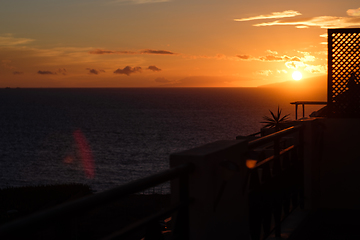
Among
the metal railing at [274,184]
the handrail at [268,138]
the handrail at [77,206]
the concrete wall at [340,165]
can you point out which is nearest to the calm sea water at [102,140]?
the concrete wall at [340,165]

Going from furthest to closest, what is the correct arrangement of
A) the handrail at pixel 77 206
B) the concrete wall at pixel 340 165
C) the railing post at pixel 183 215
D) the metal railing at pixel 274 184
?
1. the concrete wall at pixel 340 165
2. the metal railing at pixel 274 184
3. the railing post at pixel 183 215
4. the handrail at pixel 77 206

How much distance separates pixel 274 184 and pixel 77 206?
3.27 meters

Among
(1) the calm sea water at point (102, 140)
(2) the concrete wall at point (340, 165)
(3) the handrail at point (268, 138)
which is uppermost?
(3) the handrail at point (268, 138)

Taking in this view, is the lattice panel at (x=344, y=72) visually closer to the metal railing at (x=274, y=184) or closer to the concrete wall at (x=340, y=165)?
the concrete wall at (x=340, y=165)

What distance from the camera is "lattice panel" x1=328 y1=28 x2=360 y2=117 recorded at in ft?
25.1

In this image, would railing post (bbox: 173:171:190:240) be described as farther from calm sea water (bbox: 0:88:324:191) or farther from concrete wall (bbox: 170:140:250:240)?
calm sea water (bbox: 0:88:324:191)

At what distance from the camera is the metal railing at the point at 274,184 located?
13.3ft

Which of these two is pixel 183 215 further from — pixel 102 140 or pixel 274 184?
pixel 102 140

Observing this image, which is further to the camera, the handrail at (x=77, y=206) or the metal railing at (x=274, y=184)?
the metal railing at (x=274, y=184)

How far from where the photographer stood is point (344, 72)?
26.0ft

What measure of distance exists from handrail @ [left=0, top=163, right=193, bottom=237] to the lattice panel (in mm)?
5769

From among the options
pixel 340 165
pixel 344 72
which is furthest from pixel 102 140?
pixel 340 165

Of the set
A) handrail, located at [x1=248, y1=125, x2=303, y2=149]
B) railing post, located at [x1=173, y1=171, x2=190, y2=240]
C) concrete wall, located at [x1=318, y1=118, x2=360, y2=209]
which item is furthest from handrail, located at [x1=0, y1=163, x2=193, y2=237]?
concrete wall, located at [x1=318, y1=118, x2=360, y2=209]

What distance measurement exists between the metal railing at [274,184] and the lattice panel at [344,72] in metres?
2.23
